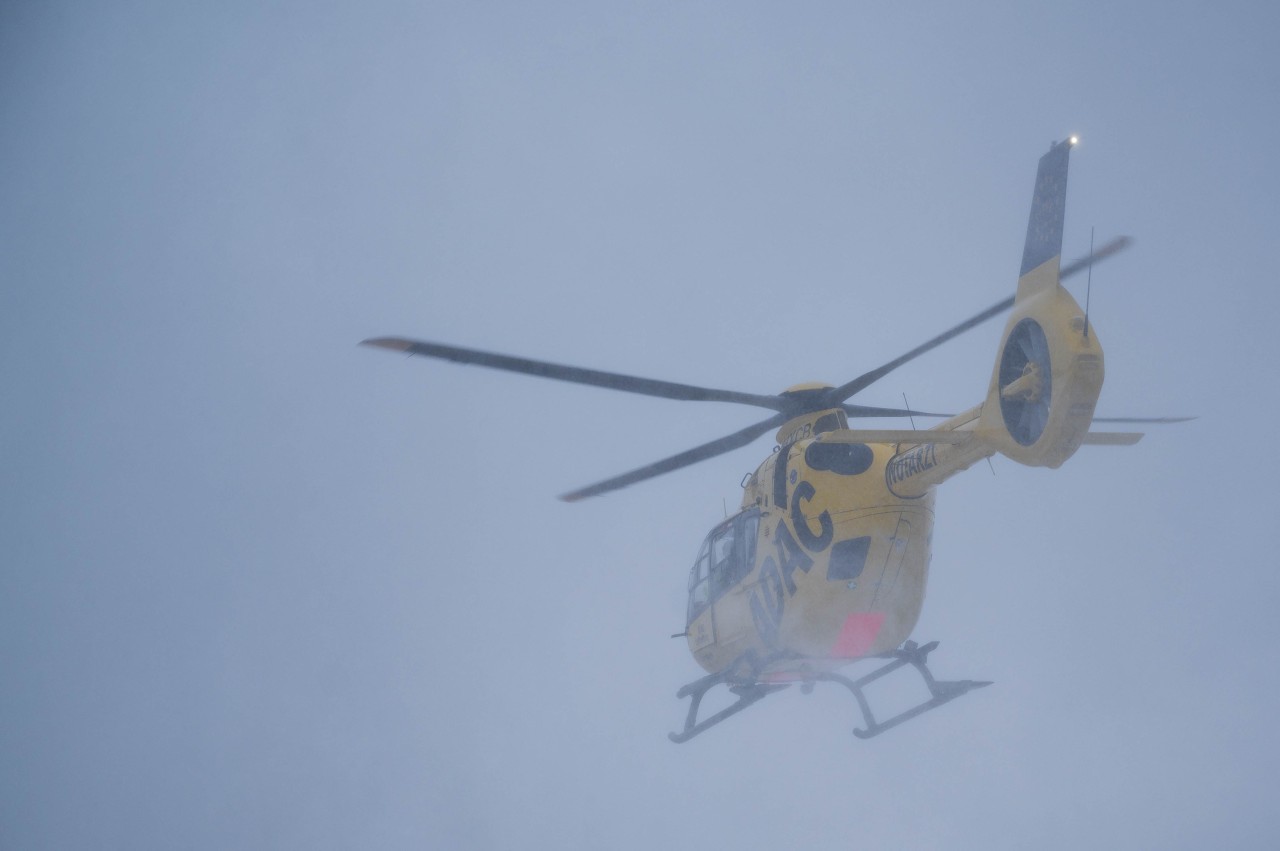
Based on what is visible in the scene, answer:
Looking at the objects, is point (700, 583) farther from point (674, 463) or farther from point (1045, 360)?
point (1045, 360)

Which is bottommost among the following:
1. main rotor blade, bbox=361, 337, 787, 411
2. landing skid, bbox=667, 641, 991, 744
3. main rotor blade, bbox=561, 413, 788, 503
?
landing skid, bbox=667, 641, 991, 744

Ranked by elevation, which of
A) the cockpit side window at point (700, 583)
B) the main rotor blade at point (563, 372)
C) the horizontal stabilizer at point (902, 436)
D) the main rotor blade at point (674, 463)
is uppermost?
the main rotor blade at point (563, 372)

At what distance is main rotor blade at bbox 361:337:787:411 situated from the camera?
7.16 metres

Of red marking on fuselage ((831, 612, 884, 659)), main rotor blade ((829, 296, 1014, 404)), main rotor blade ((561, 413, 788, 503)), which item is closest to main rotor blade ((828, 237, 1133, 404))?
main rotor blade ((829, 296, 1014, 404))

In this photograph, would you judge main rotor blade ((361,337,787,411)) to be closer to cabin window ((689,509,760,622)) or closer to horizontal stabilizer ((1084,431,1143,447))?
cabin window ((689,509,760,622))

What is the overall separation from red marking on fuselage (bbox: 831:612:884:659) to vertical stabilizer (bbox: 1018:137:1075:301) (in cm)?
392

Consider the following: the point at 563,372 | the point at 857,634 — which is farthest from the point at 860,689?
the point at 563,372

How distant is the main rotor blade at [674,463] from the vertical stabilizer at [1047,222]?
3.69m

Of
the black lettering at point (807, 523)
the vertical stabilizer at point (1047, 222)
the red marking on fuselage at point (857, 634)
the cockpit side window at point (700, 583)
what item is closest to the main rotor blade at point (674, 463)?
the black lettering at point (807, 523)

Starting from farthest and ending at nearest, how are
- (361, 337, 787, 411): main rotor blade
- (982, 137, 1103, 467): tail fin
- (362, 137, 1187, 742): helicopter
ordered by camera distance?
(361, 337, 787, 411): main rotor blade → (362, 137, 1187, 742): helicopter → (982, 137, 1103, 467): tail fin

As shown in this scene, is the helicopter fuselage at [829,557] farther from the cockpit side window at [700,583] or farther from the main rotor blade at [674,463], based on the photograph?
the cockpit side window at [700,583]

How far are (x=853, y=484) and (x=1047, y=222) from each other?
329 centimetres

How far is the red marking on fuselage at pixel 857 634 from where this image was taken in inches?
361

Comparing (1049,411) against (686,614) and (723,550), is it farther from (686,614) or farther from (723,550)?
(686,614)
